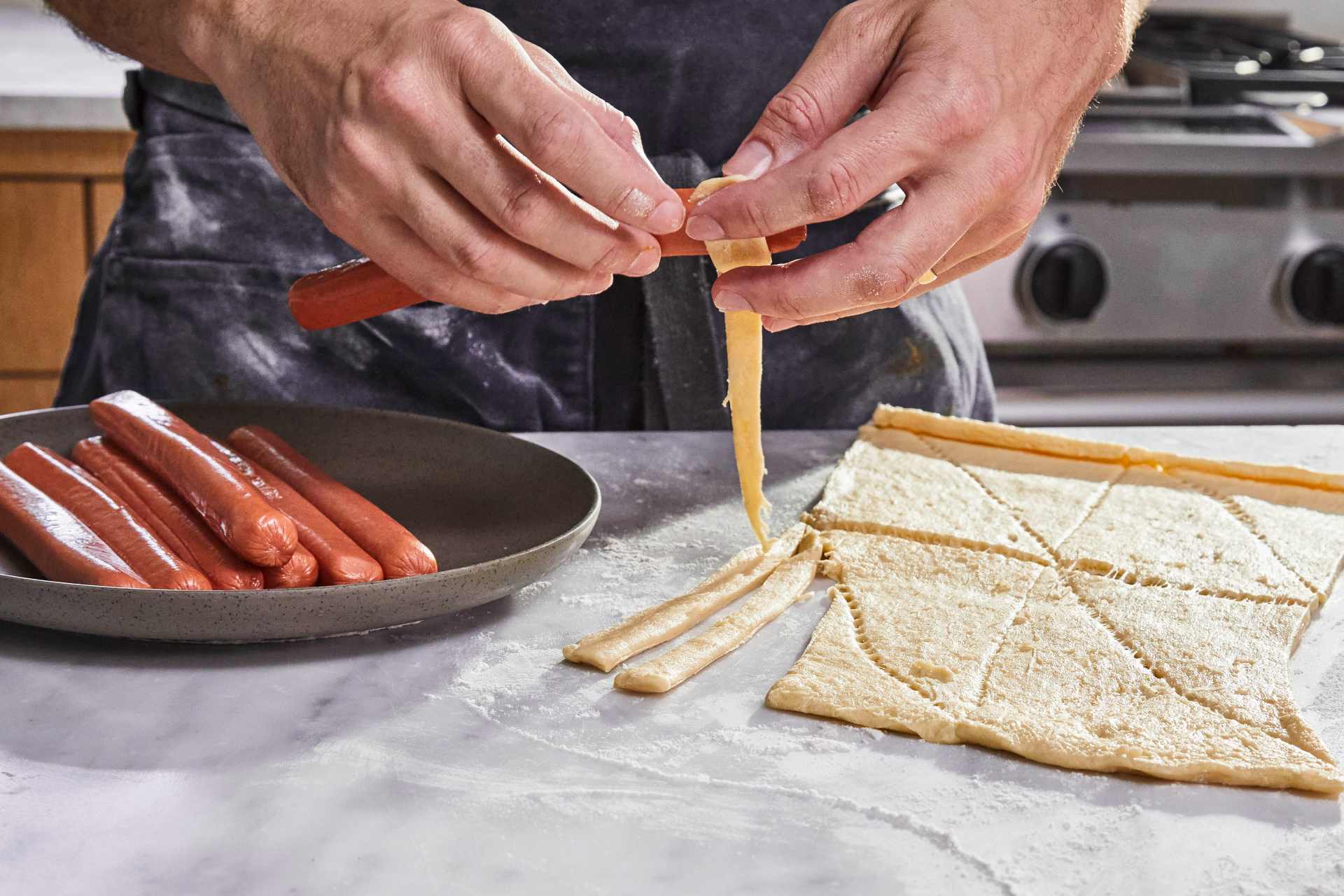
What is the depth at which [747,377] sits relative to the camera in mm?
1141

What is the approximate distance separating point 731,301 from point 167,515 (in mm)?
513

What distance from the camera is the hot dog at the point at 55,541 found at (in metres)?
1.00

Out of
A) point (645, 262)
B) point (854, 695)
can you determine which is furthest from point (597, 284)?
point (854, 695)

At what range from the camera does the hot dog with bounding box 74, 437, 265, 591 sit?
3.46 feet

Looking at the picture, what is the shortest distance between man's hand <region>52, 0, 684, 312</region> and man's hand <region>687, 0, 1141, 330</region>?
89mm

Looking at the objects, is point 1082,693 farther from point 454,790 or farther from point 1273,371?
point 1273,371

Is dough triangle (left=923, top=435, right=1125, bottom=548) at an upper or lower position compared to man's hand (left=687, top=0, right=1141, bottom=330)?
lower

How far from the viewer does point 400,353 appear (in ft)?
5.38

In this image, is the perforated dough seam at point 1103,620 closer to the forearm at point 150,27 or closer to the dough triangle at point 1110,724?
the dough triangle at point 1110,724

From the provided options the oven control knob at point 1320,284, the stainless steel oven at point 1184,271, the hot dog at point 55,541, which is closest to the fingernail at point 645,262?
the hot dog at point 55,541

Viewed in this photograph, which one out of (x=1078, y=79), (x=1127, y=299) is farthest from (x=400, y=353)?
(x=1127, y=299)

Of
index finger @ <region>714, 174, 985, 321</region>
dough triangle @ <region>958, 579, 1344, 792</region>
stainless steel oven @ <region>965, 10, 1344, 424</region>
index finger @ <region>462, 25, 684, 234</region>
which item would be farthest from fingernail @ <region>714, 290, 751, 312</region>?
stainless steel oven @ <region>965, 10, 1344, 424</region>

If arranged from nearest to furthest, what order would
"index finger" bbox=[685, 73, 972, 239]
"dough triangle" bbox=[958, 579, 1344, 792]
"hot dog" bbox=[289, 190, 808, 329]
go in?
1. "dough triangle" bbox=[958, 579, 1344, 792]
2. "index finger" bbox=[685, 73, 972, 239]
3. "hot dog" bbox=[289, 190, 808, 329]

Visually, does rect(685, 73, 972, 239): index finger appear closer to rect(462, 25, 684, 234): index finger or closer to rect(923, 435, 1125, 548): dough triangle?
rect(462, 25, 684, 234): index finger
